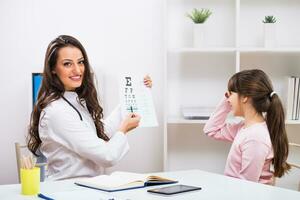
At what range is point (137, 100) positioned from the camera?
279cm

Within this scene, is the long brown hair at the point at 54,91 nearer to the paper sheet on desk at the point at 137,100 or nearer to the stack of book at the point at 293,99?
the paper sheet on desk at the point at 137,100

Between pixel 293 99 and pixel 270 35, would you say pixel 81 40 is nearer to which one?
pixel 270 35

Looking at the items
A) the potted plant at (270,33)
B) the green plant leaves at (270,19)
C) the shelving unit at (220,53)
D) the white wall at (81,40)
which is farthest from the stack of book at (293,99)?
the white wall at (81,40)

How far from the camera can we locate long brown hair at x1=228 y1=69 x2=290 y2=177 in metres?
2.49

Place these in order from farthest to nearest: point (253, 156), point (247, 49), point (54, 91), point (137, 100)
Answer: point (247, 49) < point (137, 100) < point (54, 91) < point (253, 156)

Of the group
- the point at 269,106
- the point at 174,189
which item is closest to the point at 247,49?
the point at 269,106

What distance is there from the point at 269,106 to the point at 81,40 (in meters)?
1.55

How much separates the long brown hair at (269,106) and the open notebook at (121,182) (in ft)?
2.10

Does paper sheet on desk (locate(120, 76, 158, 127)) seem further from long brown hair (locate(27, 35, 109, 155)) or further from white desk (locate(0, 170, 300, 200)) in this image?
white desk (locate(0, 170, 300, 200))

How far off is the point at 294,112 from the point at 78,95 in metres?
1.46

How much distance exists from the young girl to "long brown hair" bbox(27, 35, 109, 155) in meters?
0.69

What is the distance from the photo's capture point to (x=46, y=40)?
3.62m

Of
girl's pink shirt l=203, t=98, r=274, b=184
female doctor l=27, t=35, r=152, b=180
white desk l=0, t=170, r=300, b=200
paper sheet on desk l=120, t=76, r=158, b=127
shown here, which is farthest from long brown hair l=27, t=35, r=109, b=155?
girl's pink shirt l=203, t=98, r=274, b=184

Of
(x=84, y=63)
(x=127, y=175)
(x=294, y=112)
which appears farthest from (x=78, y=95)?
(x=294, y=112)
